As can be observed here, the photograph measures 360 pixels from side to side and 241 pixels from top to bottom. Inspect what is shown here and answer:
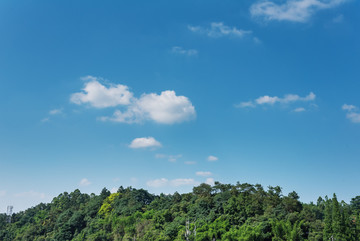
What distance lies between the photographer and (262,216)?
2588 centimetres

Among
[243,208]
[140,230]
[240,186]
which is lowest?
[140,230]

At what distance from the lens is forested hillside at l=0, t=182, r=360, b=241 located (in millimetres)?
24047

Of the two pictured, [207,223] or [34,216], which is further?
[34,216]

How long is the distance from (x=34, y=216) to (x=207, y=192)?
42629mm

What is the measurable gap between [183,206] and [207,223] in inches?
213

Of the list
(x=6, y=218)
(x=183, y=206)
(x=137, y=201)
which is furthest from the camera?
(x=6, y=218)

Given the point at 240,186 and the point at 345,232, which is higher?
the point at 240,186

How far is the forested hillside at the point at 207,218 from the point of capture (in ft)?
78.9

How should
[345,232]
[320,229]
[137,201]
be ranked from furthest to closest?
1. [137,201]
2. [320,229]
3. [345,232]

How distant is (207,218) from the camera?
94.5ft

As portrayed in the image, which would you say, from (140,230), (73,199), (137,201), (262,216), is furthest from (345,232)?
(73,199)

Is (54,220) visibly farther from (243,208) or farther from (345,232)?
(345,232)

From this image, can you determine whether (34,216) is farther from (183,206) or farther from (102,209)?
(183,206)

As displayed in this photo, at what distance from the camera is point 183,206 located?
3297 centimetres
